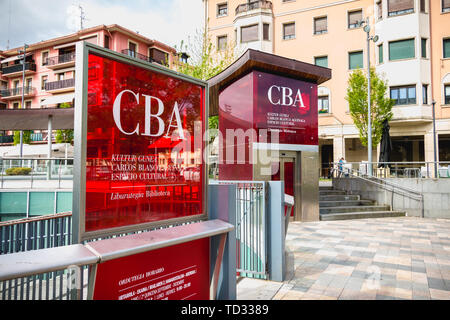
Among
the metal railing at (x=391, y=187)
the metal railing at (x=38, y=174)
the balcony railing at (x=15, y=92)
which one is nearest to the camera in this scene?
the metal railing at (x=391, y=187)

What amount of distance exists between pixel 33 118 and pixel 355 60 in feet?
81.2

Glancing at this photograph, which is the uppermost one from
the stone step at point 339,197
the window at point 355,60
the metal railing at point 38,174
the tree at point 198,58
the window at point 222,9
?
the window at point 222,9

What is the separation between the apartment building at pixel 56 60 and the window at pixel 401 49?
26.3 metres

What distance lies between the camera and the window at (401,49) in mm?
22875

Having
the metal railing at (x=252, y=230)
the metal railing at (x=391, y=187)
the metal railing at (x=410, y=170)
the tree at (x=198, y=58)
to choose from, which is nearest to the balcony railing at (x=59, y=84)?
the tree at (x=198, y=58)

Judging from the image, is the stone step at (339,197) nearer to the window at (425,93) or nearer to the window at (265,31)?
the window at (425,93)

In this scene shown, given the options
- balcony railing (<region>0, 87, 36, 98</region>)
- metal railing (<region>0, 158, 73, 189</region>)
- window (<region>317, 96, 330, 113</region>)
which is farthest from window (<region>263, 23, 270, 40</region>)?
balcony railing (<region>0, 87, 36, 98</region>)

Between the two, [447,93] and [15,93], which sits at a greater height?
[15,93]

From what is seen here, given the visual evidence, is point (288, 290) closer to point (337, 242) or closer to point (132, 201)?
point (132, 201)

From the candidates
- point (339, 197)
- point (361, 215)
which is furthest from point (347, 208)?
point (339, 197)

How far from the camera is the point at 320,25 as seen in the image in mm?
27516

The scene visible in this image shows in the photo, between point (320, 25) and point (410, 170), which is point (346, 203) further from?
point (320, 25)

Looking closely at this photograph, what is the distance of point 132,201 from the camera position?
249 cm

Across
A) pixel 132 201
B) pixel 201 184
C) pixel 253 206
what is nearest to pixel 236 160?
pixel 253 206
